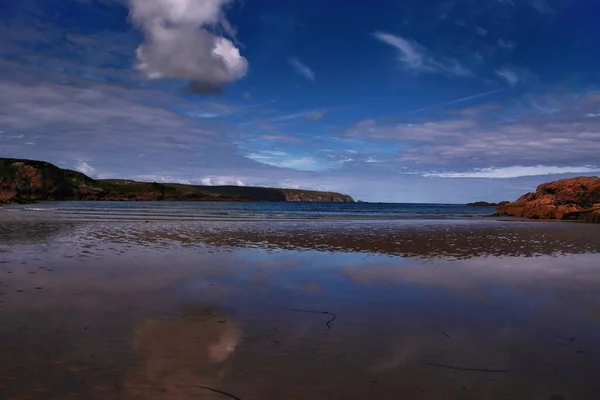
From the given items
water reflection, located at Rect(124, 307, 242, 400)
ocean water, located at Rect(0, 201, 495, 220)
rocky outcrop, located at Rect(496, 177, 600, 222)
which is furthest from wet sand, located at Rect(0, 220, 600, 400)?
rocky outcrop, located at Rect(496, 177, 600, 222)

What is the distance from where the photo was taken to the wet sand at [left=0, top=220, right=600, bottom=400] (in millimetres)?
4766

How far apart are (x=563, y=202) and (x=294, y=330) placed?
6182 centimetres

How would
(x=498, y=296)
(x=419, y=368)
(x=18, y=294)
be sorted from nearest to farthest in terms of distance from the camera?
(x=419, y=368)
(x=18, y=294)
(x=498, y=296)

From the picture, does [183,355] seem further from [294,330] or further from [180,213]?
[180,213]

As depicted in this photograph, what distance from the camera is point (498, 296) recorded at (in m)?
9.70

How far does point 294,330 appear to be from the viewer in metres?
6.84

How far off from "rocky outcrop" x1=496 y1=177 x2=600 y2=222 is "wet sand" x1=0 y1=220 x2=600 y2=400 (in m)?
45.3

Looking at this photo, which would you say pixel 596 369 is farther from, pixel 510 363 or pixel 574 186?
pixel 574 186

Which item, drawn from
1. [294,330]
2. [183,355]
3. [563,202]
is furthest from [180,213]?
[183,355]

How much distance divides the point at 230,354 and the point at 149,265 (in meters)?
8.81

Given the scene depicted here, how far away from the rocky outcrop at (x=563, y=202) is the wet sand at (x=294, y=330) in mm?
45287

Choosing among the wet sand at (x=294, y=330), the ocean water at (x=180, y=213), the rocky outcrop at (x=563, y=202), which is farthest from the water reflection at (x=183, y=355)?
the rocky outcrop at (x=563, y=202)

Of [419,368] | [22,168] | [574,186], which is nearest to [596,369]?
[419,368]

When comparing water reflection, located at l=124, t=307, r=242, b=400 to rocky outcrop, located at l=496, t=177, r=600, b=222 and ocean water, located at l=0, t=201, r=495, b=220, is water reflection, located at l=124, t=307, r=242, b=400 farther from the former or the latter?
rocky outcrop, located at l=496, t=177, r=600, b=222
